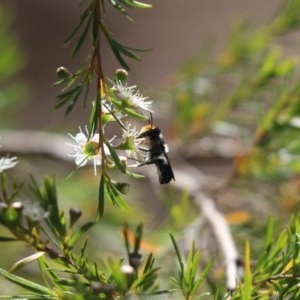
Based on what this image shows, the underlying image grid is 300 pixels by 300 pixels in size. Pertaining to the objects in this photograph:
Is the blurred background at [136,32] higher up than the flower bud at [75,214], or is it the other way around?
the blurred background at [136,32]

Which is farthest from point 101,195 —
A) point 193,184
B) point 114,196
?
point 193,184

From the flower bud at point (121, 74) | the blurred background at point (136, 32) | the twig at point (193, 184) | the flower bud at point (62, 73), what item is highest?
the blurred background at point (136, 32)

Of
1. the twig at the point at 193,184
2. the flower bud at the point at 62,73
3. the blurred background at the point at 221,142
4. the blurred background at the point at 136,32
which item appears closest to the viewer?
the flower bud at the point at 62,73

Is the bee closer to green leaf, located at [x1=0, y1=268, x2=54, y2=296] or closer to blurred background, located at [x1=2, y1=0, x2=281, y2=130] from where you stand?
green leaf, located at [x1=0, y1=268, x2=54, y2=296]

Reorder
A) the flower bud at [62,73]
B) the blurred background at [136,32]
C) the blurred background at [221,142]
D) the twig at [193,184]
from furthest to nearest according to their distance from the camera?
the blurred background at [136,32] → the blurred background at [221,142] → the twig at [193,184] → the flower bud at [62,73]

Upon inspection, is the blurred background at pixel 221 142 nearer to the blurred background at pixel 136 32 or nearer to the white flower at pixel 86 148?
the white flower at pixel 86 148

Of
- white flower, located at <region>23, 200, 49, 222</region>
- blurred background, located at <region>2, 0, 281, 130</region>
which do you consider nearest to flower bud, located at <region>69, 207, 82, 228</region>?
white flower, located at <region>23, 200, 49, 222</region>

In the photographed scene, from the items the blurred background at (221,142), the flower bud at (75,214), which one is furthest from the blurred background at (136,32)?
the flower bud at (75,214)

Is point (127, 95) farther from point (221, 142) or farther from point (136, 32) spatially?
point (136, 32)

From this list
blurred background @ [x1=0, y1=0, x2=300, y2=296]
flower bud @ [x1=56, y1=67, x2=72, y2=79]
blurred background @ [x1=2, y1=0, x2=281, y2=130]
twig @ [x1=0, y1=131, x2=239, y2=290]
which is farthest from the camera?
blurred background @ [x1=2, y1=0, x2=281, y2=130]
